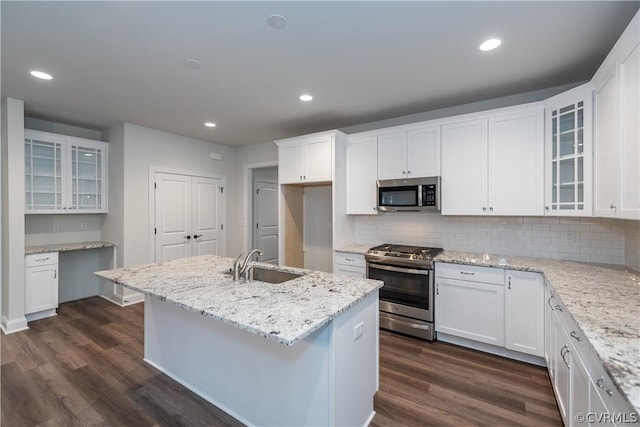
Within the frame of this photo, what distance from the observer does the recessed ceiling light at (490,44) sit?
2.06 metres

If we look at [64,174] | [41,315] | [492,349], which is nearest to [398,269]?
[492,349]

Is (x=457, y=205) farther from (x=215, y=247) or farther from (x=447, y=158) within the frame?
(x=215, y=247)

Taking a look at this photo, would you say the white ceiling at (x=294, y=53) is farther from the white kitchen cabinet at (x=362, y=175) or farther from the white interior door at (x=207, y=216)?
the white interior door at (x=207, y=216)

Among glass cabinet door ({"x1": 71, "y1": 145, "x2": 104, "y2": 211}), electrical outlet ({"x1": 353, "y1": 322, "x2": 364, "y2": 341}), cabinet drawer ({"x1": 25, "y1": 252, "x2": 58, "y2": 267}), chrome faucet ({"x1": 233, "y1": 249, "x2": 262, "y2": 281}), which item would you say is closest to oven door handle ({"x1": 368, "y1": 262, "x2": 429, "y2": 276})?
electrical outlet ({"x1": 353, "y1": 322, "x2": 364, "y2": 341})

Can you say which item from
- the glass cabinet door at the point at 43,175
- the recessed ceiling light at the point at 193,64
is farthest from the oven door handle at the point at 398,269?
the glass cabinet door at the point at 43,175

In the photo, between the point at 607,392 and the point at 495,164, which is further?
the point at 495,164

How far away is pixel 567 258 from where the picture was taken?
9.30ft

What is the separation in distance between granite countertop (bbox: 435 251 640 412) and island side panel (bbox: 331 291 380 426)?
3.49ft

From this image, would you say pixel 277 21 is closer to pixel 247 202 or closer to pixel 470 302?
pixel 470 302

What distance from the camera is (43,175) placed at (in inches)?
152

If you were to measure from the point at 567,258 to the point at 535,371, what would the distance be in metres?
1.14

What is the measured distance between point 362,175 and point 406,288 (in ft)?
4.98

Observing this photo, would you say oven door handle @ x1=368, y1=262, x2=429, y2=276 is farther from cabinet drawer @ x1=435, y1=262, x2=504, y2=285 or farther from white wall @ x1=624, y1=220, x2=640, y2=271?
white wall @ x1=624, y1=220, x2=640, y2=271

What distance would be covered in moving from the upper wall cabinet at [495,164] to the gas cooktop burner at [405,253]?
0.52 meters
